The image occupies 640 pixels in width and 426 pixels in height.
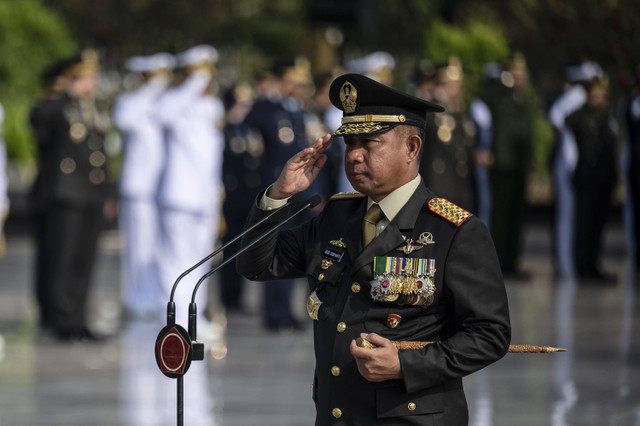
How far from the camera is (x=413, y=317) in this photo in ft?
11.7

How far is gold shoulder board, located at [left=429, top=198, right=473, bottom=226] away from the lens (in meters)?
3.57

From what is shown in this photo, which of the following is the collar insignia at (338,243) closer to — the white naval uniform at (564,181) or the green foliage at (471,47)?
the white naval uniform at (564,181)

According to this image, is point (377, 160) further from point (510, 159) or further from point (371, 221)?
point (510, 159)

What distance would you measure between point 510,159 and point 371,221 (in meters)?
10.3

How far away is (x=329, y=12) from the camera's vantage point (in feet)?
47.6

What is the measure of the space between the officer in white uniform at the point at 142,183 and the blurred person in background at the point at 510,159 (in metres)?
3.81

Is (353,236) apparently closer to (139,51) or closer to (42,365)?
(42,365)

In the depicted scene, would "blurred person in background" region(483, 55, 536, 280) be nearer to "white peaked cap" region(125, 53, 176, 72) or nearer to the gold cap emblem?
"white peaked cap" region(125, 53, 176, 72)

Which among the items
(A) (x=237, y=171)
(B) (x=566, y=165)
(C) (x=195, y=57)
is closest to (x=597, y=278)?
(B) (x=566, y=165)

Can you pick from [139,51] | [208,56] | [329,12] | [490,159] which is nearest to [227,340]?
[208,56]

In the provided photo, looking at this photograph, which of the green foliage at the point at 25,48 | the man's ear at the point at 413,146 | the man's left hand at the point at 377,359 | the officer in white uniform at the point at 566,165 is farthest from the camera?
the green foliage at the point at 25,48

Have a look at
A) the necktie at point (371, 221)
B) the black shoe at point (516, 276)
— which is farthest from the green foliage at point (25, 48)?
the necktie at point (371, 221)

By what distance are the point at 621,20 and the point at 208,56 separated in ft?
11.0

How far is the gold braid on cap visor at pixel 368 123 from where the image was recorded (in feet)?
11.7
